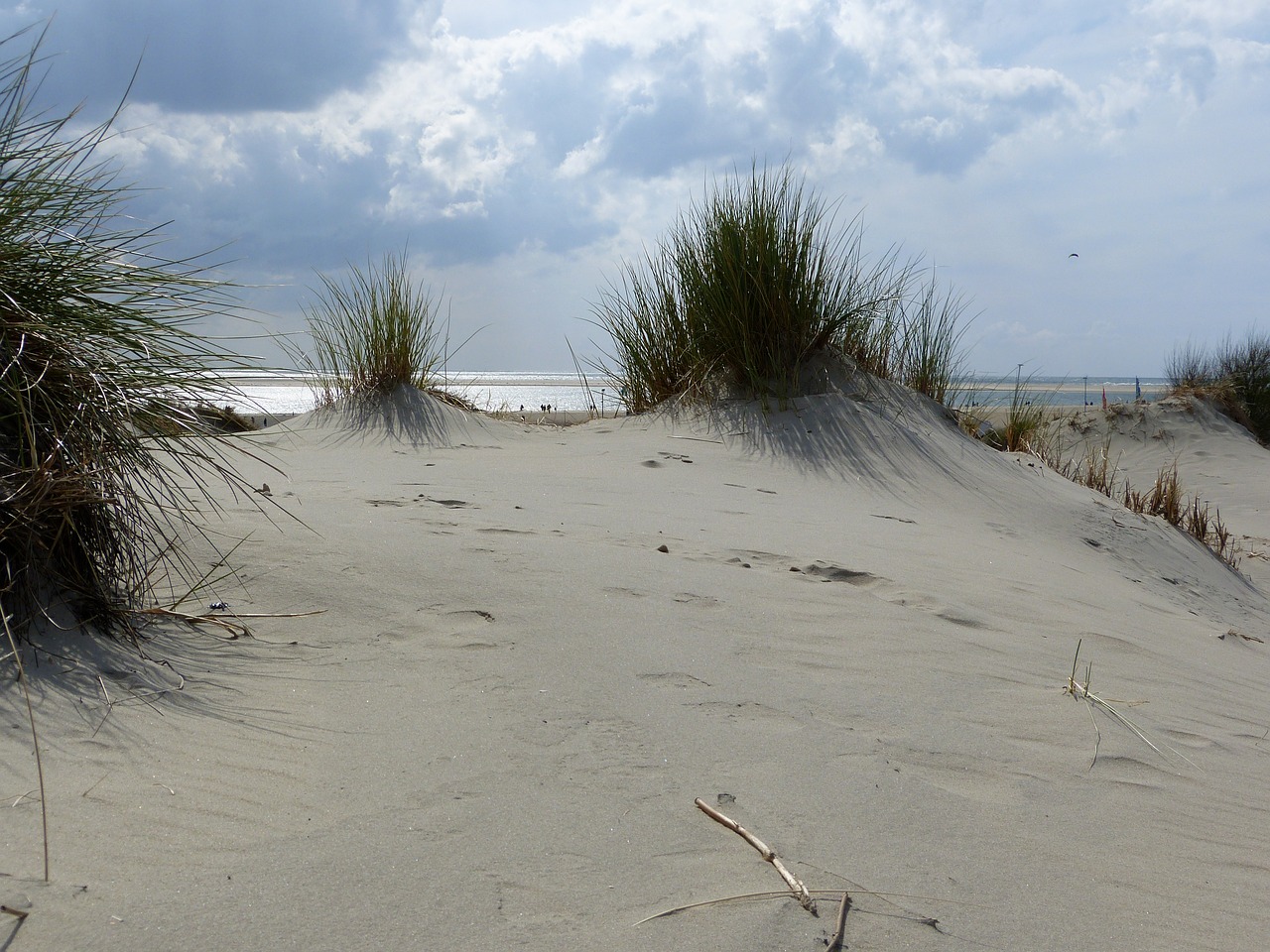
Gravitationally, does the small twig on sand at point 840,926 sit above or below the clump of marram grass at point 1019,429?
below

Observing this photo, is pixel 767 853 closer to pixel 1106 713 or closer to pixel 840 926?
pixel 840 926

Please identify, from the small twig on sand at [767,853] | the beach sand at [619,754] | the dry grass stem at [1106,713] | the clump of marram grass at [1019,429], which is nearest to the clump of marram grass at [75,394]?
the beach sand at [619,754]

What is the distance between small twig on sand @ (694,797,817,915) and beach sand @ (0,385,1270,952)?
0.9 inches

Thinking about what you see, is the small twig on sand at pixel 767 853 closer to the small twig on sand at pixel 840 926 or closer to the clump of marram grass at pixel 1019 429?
the small twig on sand at pixel 840 926

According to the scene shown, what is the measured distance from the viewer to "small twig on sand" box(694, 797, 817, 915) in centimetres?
134

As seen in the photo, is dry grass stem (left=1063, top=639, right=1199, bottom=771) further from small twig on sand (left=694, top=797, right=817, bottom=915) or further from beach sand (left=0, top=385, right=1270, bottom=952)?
small twig on sand (left=694, top=797, right=817, bottom=915)

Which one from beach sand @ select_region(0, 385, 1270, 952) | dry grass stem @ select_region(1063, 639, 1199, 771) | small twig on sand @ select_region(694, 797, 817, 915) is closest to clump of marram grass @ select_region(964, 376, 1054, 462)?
beach sand @ select_region(0, 385, 1270, 952)

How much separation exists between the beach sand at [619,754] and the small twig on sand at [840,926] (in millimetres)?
14

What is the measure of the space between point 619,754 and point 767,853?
1.25 ft

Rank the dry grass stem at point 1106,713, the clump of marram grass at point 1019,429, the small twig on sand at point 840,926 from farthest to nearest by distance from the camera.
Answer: the clump of marram grass at point 1019,429
the dry grass stem at point 1106,713
the small twig on sand at point 840,926

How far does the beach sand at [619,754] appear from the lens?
1276 millimetres

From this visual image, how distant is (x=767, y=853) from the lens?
1.43m

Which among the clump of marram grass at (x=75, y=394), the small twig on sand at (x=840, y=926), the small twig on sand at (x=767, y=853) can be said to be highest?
the clump of marram grass at (x=75, y=394)

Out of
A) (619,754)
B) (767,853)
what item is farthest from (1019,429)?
(767,853)
